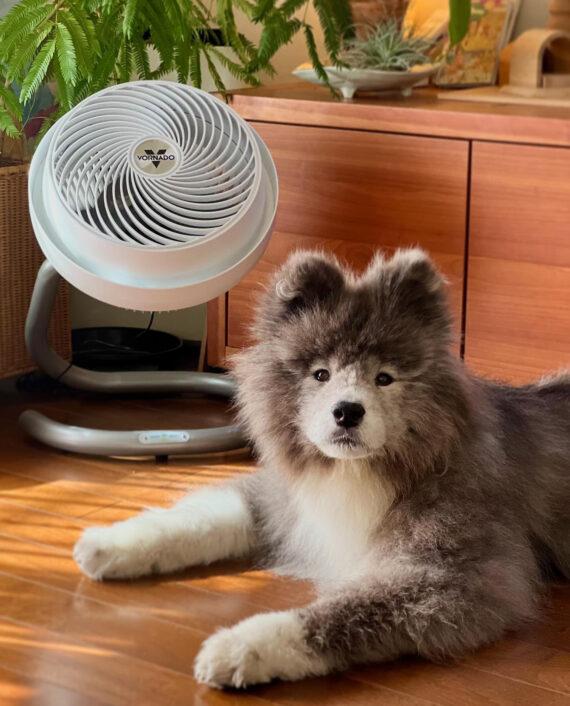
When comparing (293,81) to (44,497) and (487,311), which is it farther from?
(44,497)

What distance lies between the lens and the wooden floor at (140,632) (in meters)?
1.83

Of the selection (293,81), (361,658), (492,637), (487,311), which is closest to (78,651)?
(361,658)

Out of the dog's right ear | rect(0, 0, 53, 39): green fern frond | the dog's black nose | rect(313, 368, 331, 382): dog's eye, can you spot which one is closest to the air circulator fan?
rect(0, 0, 53, 39): green fern frond

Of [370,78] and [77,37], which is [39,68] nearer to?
[77,37]

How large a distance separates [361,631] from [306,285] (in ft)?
1.98

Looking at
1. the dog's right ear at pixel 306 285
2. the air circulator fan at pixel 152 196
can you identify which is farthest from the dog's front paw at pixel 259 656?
the air circulator fan at pixel 152 196

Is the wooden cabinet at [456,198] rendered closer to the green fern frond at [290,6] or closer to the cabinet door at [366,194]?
the cabinet door at [366,194]

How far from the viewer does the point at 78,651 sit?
6.42ft

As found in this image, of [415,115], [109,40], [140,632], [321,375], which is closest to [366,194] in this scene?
[415,115]

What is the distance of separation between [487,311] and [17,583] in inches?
52.1

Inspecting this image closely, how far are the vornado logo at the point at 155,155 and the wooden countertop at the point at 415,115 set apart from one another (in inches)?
22.5

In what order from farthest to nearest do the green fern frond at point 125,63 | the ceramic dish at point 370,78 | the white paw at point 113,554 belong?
the ceramic dish at point 370,78
the green fern frond at point 125,63
the white paw at point 113,554

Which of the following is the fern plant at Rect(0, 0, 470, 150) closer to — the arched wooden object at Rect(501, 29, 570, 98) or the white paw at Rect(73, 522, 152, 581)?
the arched wooden object at Rect(501, 29, 570, 98)

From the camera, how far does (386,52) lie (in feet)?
10.1
